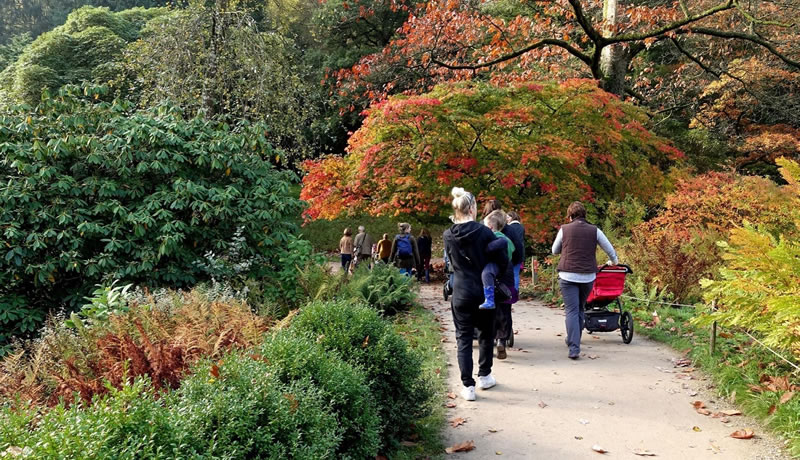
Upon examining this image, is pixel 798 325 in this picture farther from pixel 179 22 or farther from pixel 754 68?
pixel 754 68

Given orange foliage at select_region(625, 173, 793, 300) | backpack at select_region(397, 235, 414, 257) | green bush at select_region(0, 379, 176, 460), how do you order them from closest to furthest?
green bush at select_region(0, 379, 176, 460)
orange foliage at select_region(625, 173, 793, 300)
backpack at select_region(397, 235, 414, 257)

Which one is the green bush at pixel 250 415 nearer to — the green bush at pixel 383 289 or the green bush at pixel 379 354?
the green bush at pixel 379 354

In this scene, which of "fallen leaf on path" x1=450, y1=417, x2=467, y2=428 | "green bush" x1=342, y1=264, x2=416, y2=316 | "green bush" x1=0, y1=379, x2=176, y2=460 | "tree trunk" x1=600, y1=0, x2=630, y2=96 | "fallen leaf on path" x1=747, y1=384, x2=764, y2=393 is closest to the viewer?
"green bush" x1=0, y1=379, x2=176, y2=460

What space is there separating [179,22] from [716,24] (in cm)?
1577

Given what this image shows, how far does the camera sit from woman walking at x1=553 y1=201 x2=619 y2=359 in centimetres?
693

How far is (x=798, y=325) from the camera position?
4656 millimetres

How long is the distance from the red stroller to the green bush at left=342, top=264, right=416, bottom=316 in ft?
12.1

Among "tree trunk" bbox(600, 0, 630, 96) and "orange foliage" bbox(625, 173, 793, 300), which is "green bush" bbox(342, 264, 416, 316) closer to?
"orange foliage" bbox(625, 173, 793, 300)

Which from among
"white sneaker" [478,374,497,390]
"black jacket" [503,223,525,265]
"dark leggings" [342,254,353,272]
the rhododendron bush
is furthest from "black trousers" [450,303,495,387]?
"dark leggings" [342,254,353,272]

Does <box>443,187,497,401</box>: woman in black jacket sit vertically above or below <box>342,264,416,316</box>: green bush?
above

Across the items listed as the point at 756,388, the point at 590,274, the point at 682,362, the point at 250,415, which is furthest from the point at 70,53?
the point at 756,388

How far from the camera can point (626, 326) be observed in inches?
312

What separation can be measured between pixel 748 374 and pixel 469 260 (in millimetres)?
2762

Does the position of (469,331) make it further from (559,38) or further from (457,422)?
(559,38)
